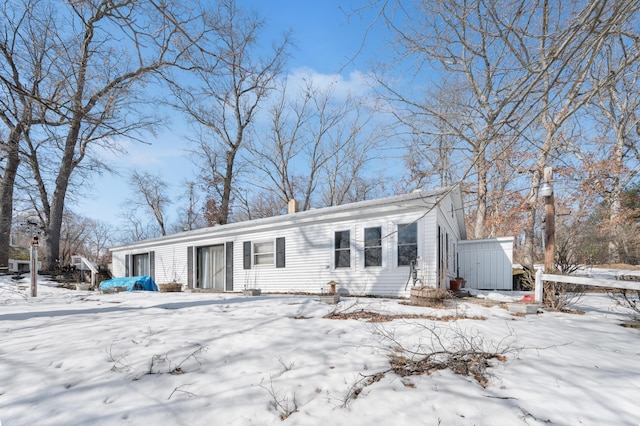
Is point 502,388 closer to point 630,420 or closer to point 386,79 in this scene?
point 630,420

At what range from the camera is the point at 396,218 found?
8.24 m

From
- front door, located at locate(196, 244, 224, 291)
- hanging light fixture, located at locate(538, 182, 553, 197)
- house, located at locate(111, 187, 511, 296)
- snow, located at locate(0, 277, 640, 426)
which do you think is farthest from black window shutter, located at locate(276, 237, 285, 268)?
hanging light fixture, located at locate(538, 182, 553, 197)

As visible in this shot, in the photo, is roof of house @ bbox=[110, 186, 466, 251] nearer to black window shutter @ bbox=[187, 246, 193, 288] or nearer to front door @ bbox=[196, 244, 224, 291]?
black window shutter @ bbox=[187, 246, 193, 288]

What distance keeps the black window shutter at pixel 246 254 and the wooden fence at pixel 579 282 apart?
27.6 ft

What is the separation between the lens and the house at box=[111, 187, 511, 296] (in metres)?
7.91

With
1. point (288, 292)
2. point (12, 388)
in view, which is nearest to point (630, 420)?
point (12, 388)

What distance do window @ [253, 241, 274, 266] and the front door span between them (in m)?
1.78

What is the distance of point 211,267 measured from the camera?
12.3 metres

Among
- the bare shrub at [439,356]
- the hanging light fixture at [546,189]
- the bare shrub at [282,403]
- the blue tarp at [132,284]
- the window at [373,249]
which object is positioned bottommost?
the blue tarp at [132,284]

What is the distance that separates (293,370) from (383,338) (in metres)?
1.24

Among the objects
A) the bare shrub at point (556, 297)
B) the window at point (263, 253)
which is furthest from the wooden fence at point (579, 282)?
the window at point (263, 253)

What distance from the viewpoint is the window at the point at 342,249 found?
29.6 feet

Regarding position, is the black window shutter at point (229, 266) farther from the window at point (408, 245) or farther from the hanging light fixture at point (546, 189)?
the hanging light fixture at point (546, 189)

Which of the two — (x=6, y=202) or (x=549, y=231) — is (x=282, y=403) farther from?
(x=6, y=202)
